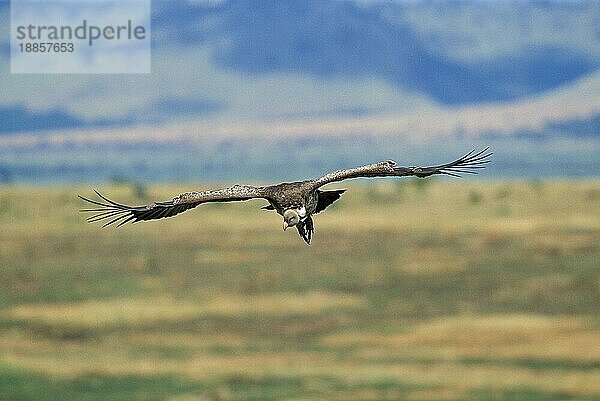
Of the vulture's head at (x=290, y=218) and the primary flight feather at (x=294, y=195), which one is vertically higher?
the primary flight feather at (x=294, y=195)

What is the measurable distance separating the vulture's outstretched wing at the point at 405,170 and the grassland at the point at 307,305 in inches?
942

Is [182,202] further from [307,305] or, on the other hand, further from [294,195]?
[307,305]

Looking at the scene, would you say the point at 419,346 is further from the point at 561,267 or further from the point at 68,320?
the point at 561,267

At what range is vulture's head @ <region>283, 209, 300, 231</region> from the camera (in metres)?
12.0

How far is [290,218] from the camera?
39.9 ft

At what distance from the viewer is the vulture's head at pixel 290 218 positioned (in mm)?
12039

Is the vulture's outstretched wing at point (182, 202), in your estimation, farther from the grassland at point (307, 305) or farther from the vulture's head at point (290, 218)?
the grassland at point (307, 305)

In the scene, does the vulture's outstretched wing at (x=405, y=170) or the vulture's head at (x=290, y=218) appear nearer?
the vulture's head at (x=290, y=218)

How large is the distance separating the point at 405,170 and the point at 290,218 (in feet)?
3.03

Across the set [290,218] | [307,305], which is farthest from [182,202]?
[307,305]

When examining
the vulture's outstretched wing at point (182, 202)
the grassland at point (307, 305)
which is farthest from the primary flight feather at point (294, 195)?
the grassland at point (307, 305)

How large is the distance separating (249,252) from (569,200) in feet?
86.5

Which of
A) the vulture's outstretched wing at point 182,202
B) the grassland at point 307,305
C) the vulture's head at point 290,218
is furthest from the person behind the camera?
the grassland at point 307,305

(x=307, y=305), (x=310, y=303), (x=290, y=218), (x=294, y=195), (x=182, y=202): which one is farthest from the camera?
(x=310, y=303)
